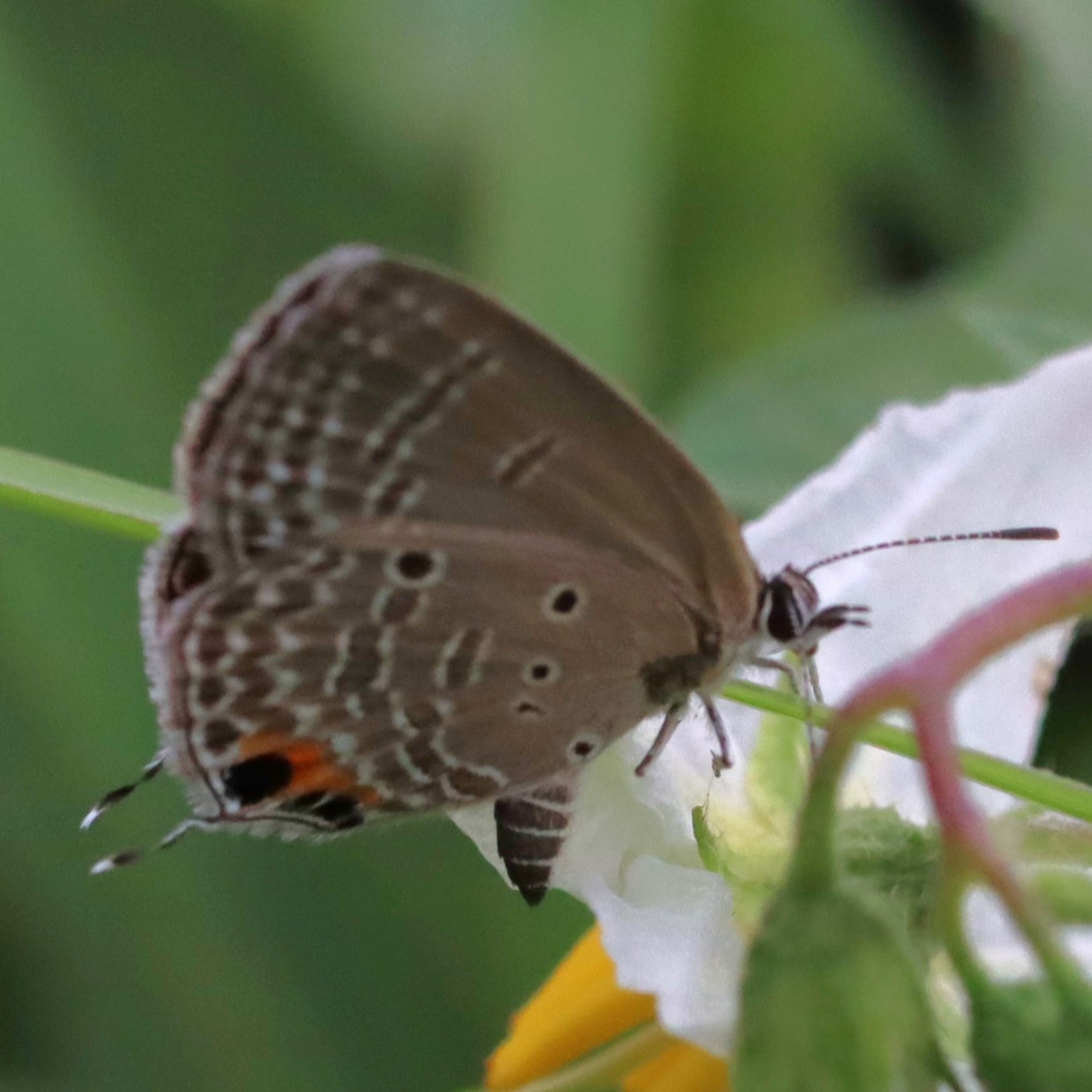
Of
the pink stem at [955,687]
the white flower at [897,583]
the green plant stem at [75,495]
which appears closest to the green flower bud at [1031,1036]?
the pink stem at [955,687]

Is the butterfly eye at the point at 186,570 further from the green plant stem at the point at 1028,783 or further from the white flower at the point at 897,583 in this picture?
the green plant stem at the point at 1028,783

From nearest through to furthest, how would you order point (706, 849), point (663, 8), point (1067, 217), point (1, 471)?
point (1, 471) → point (706, 849) → point (1067, 217) → point (663, 8)

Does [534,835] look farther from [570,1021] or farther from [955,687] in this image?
[955,687]

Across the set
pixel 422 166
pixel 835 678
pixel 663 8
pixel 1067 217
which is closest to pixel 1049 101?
pixel 1067 217

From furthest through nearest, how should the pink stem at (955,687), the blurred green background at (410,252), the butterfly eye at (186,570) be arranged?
the blurred green background at (410,252) → the butterfly eye at (186,570) → the pink stem at (955,687)

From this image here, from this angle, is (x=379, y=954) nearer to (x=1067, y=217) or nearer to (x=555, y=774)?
(x=555, y=774)

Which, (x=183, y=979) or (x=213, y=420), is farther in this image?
(x=183, y=979)
